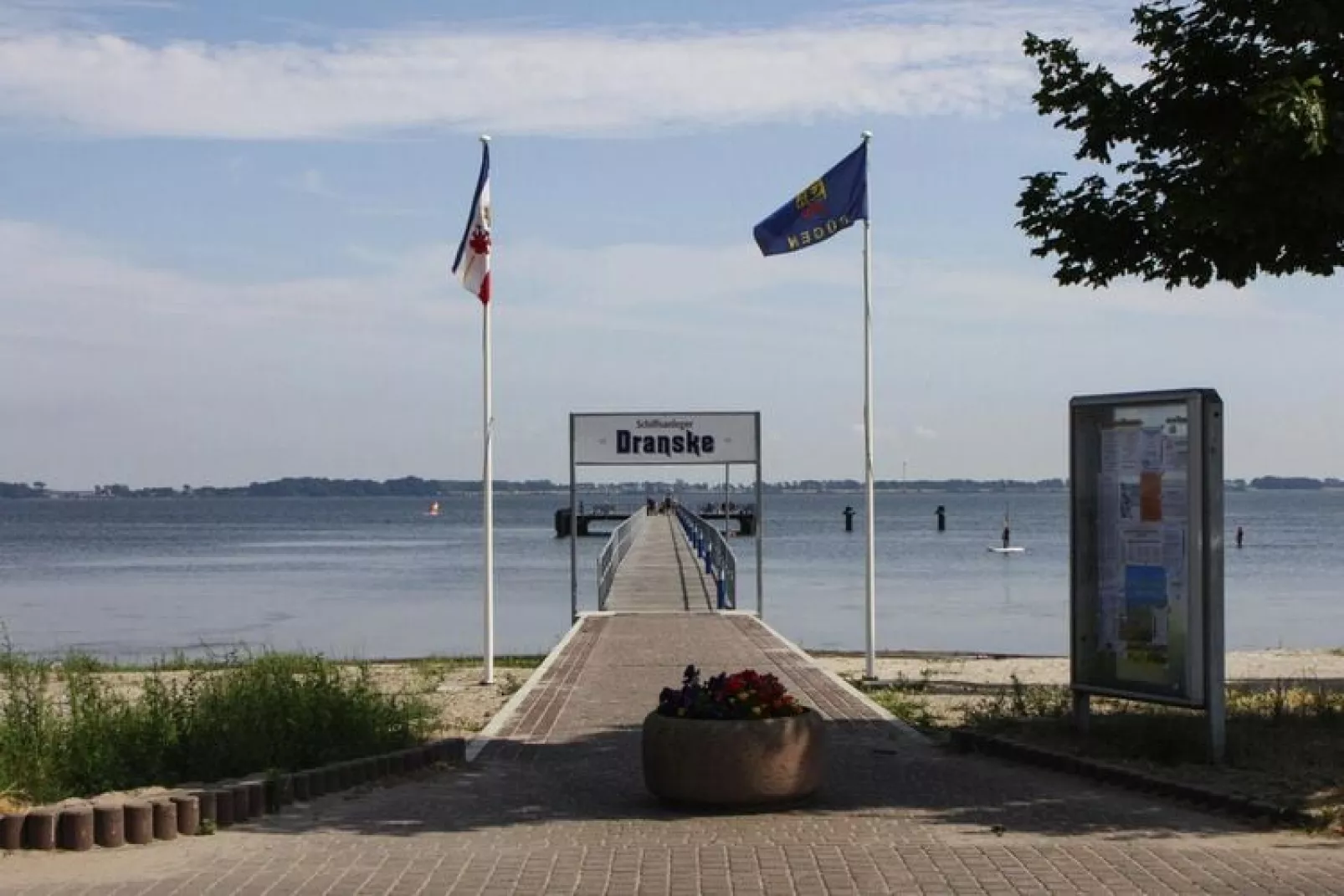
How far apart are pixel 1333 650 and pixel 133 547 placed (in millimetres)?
83838

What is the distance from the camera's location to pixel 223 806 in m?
9.57

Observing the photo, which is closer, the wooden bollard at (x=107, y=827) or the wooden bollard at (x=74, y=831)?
the wooden bollard at (x=74, y=831)

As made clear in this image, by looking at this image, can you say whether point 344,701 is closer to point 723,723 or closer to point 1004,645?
point 723,723

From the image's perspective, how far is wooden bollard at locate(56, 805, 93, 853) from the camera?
28.9ft

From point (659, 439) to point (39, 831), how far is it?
1896 cm

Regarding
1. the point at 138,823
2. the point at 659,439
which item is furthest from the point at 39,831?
the point at 659,439

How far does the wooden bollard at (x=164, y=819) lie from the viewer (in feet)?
30.0

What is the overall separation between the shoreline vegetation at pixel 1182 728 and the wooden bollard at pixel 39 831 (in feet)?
19.9

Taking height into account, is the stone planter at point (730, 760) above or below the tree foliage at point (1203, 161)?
below

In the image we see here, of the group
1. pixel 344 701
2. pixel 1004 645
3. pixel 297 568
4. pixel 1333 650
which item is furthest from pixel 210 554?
pixel 344 701

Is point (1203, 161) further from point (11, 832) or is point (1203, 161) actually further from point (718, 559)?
point (718, 559)

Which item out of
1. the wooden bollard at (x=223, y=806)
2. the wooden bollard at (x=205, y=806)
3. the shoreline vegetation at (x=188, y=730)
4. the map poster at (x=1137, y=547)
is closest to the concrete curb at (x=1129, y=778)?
the map poster at (x=1137, y=547)

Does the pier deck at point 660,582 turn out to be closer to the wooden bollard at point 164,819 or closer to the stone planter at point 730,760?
the stone planter at point 730,760

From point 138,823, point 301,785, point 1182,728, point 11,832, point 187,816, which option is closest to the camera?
point 11,832
